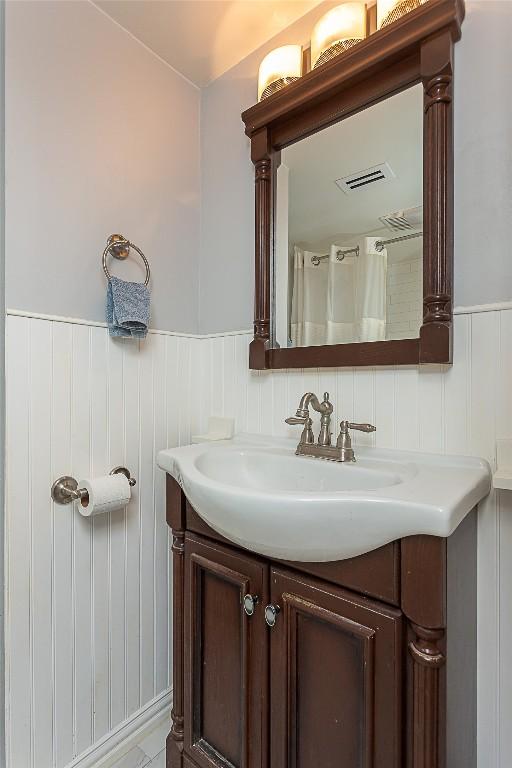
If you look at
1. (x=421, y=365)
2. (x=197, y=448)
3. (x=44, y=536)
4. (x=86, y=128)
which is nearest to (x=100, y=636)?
(x=44, y=536)

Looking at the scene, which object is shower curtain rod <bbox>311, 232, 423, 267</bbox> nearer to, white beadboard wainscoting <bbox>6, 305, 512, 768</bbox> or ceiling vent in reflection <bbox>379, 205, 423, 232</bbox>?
ceiling vent in reflection <bbox>379, 205, 423, 232</bbox>

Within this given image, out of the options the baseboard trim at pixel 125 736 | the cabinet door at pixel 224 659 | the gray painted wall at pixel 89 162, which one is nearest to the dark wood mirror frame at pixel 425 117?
the gray painted wall at pixel 89 162

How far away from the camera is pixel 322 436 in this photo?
42.1 inches

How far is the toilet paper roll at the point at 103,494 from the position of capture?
107 centimetres

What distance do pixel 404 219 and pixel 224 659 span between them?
1162 millimetres

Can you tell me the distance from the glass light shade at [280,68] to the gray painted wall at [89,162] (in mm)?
359

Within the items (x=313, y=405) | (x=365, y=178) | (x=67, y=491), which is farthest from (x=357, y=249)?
(x=67, y=491)

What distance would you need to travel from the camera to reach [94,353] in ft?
3.81

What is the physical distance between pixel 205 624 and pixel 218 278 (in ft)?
3.55

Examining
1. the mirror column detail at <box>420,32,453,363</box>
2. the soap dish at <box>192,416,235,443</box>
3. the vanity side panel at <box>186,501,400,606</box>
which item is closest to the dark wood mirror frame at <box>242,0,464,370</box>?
the mirror column detail at <box>420,32,453,363</box>

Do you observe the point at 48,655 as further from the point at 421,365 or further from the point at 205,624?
the point at 421,365

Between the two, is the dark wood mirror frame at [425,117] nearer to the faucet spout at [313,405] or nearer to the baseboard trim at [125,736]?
the faucet spout at [313,405]

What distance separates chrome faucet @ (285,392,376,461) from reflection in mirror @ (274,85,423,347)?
196 mm

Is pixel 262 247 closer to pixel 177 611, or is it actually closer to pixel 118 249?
pixel 118 249
